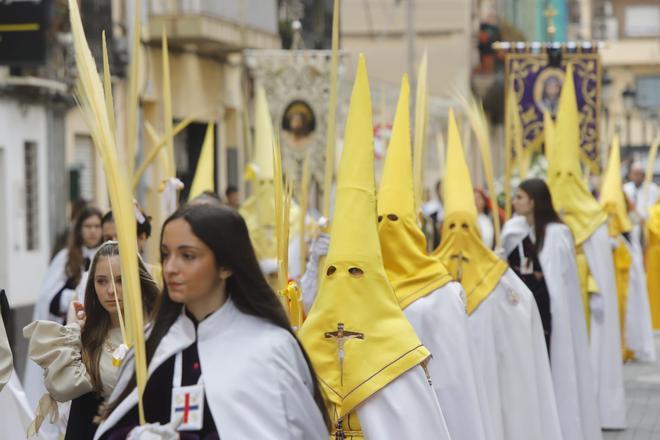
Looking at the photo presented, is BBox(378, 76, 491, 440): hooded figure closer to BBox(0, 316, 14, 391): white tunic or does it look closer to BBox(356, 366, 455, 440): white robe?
BBox(356, 366, 455, 440): white robe

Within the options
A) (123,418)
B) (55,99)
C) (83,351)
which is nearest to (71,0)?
(123,418)

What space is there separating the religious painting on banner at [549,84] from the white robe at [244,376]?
13451mm

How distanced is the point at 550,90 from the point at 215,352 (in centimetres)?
1427

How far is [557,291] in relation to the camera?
11.5 meters

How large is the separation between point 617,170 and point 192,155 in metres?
11.0

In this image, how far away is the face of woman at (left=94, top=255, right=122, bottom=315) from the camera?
6.43 meters

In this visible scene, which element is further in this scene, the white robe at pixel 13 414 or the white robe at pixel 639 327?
the white robe at pixel 639 327

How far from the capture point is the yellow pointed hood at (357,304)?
652 cm

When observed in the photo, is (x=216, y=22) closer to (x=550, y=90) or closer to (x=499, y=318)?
A: (x=550, y=90)

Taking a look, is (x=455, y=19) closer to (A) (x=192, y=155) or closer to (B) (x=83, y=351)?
(A) (x=192, y=155)

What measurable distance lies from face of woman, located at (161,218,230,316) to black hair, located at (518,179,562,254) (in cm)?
688

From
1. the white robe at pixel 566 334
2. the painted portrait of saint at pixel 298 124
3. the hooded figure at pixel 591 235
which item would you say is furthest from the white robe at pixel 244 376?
the painted portrait of saint at pixel 298 124

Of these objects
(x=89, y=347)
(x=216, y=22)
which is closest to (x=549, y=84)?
(x=216, y=22)

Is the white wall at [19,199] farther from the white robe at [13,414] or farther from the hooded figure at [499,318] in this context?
the white robe at [13,414]
